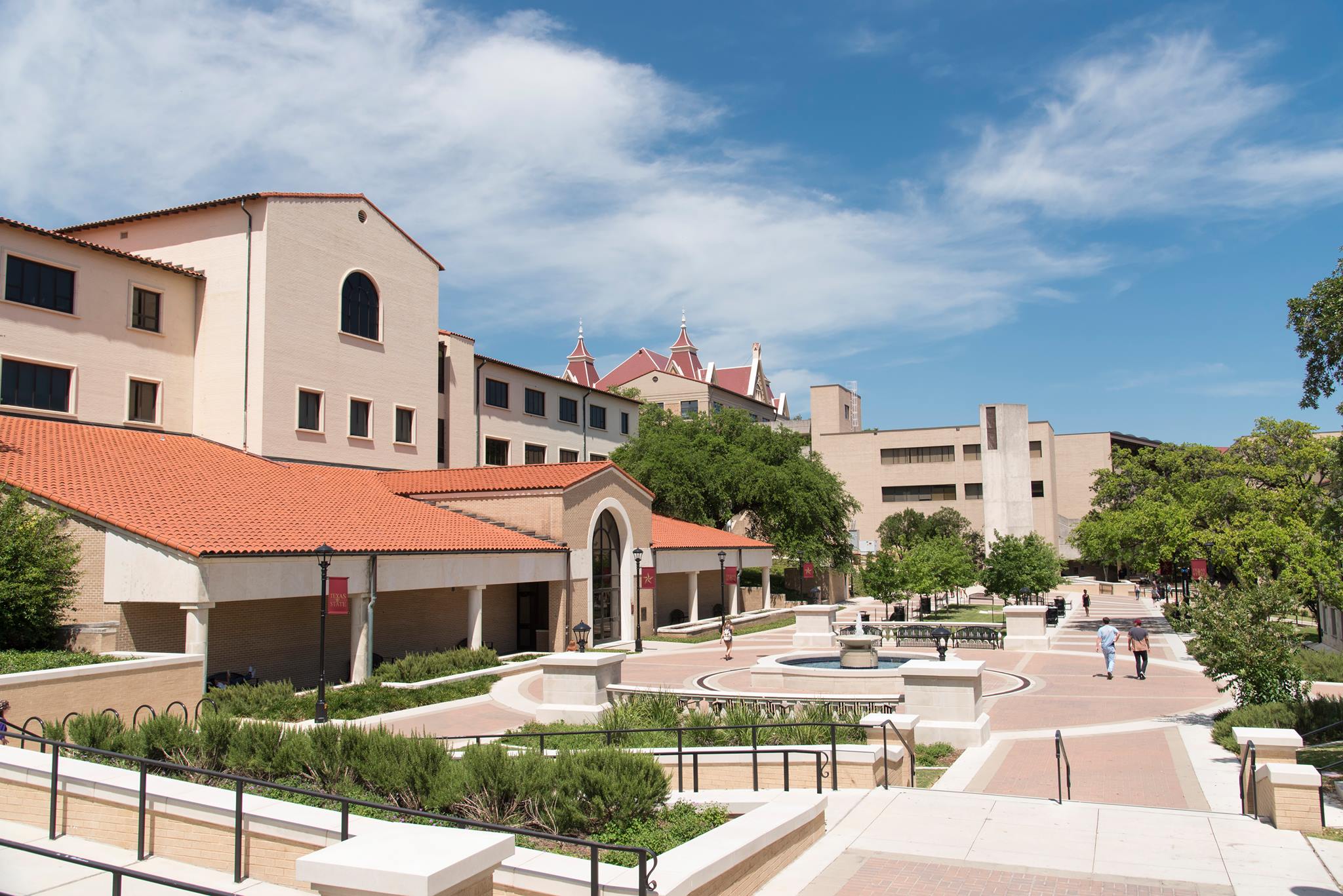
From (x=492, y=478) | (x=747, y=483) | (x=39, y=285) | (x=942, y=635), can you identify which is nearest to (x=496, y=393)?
(x=492, y=478)

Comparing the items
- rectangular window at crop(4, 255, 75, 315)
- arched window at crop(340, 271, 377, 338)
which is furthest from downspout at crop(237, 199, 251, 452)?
rectangular window at crop(4, 255, 75, 315)

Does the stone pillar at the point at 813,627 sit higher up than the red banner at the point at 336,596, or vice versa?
the red banner at the point at 336,596

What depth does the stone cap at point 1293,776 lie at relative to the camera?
1008cm

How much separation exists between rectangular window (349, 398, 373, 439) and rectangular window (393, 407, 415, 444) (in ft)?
5.55

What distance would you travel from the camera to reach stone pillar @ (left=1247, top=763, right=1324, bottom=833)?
1001cm

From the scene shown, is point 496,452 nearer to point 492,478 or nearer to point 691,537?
point 691,537

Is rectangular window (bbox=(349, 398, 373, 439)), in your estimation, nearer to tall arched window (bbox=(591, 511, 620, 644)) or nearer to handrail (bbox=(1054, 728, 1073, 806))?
tall arched window (bbox=(591, 511, 620, 644))

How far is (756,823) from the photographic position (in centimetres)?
834

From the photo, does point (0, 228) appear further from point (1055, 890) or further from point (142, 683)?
point (1055, 890)

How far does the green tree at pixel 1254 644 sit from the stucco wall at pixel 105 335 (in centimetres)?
3031

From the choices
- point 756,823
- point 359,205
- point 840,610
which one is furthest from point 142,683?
point 840,610

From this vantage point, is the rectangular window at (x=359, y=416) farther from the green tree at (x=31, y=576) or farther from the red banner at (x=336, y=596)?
the green tree at (x=31, y=576)

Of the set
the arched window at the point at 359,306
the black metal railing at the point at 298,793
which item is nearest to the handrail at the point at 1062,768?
the black metal railing at the point at 298,793

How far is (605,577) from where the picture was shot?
3741 centimetres
